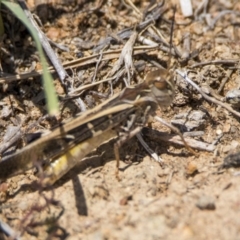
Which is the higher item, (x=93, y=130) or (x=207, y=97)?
(x=93, y=130)

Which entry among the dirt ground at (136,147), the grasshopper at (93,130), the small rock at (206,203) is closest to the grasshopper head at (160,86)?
the grasshopper at (93,130)

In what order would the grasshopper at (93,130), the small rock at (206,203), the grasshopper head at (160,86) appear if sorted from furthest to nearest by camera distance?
the grasshopper head at (160,86) < the grasshopper at (93,130) < the small rock at (206,203)

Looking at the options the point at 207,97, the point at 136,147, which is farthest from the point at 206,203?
the point at 207,97

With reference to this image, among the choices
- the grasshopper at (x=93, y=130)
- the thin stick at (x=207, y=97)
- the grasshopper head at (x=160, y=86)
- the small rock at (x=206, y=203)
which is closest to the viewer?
the small rock at (x=206, y=203)

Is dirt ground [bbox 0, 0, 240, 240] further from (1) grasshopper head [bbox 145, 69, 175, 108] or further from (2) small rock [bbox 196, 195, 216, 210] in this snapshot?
(1) grasshopper head [bbox 145, 69, 175, 108]

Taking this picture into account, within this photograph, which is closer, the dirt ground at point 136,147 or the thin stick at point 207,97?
the dirt ground at point 136,147

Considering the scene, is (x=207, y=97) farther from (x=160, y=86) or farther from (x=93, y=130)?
(x=93, y=130)

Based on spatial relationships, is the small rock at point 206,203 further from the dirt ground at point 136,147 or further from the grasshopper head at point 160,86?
the grasshopper head at point 160,86

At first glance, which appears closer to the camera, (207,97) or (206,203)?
(206,203)

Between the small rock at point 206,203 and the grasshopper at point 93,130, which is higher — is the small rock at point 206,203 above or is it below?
below

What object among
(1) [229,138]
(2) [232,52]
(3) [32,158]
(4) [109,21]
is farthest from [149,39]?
(3) [32,158]
